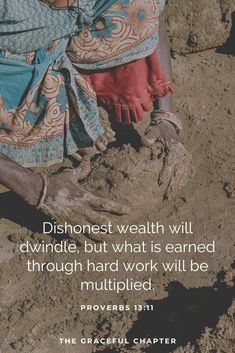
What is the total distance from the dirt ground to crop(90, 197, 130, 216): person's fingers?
0.42 ft

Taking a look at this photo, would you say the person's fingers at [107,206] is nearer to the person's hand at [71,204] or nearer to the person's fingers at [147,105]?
the person's hand at [71,204]

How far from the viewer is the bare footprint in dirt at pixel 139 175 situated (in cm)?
335

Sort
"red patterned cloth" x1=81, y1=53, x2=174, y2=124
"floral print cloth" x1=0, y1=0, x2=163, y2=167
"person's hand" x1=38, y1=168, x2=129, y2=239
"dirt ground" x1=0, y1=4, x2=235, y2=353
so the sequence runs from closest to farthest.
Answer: "dirt ground" x1=0, y1=4, x2=235, y2=353
"person's hand" x1=38, y1=168, x2=129, y2=239
"floral print cloth" x1=0, y1=0, x2=163, y2=167
"red patterned cloth" x1=81, y1=53, x2=174, y2=124

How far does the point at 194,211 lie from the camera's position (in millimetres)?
3424

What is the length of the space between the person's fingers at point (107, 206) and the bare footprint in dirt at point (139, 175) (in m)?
0.15

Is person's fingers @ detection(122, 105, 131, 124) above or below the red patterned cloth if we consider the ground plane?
below

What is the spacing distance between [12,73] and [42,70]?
13 centimetres

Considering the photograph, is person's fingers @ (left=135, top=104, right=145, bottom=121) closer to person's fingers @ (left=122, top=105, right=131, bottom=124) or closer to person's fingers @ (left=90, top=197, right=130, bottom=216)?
person's fingers @ (left=122, top=105, right=131, bottom=124)

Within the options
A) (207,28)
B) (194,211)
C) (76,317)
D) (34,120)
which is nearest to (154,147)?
(194,211)

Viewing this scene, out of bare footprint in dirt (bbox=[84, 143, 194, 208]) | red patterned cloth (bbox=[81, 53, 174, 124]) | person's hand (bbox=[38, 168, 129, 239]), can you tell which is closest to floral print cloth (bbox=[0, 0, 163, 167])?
red patterned cloth (bbox=[81, 53, 174, 124])

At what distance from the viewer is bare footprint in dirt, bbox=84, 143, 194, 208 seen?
3346mm

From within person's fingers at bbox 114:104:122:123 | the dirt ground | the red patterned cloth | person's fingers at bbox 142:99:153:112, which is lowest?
the dirt ground

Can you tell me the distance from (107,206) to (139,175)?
10.1 inches

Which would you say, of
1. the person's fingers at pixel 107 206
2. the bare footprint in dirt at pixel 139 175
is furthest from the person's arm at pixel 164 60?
the person's fingers at pixel 107 206
